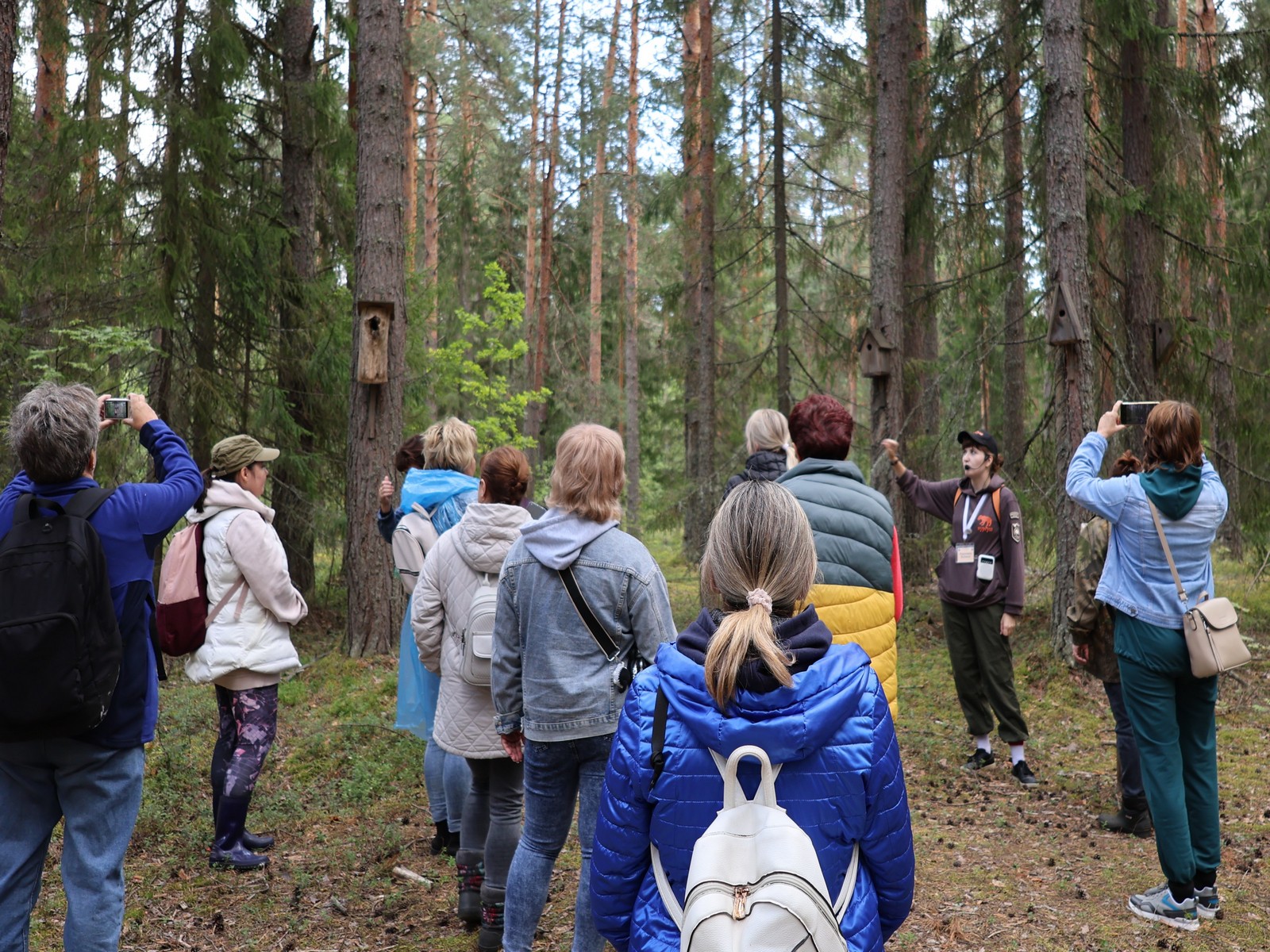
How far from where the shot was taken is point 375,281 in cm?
885

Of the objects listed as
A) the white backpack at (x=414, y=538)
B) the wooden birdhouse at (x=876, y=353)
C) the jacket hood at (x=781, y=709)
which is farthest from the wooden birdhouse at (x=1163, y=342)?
the jacket hood at (x=781, y=709)

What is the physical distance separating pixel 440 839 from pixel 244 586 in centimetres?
164

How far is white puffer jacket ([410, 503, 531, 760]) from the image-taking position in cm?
411

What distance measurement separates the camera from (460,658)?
4.21 m

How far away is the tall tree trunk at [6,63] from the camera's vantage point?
12.6ft

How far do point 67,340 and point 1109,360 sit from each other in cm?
1046

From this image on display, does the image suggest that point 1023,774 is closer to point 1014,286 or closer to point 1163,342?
point 1163,342

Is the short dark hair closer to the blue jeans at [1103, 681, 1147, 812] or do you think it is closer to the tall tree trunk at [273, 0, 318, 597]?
the blue jeans at [1103, 681, 1147, 812]

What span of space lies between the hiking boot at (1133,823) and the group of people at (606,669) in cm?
1

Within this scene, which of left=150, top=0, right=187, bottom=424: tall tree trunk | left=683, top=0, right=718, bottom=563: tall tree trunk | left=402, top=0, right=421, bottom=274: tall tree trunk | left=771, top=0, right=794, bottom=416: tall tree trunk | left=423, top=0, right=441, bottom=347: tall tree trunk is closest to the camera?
left=150, top=0, right=187, bottom=424: tall tree trunk

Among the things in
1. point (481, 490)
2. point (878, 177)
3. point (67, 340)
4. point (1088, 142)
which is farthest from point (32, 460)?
point (1088, 142)

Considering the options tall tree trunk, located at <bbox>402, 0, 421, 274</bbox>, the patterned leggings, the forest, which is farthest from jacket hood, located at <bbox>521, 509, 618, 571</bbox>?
tall tree trunk, located at <bbox>402, 0, 421, 274</bbox>

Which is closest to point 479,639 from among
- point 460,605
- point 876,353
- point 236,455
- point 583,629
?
point 460,605

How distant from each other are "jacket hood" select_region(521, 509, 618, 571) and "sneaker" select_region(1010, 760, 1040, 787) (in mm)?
4343
